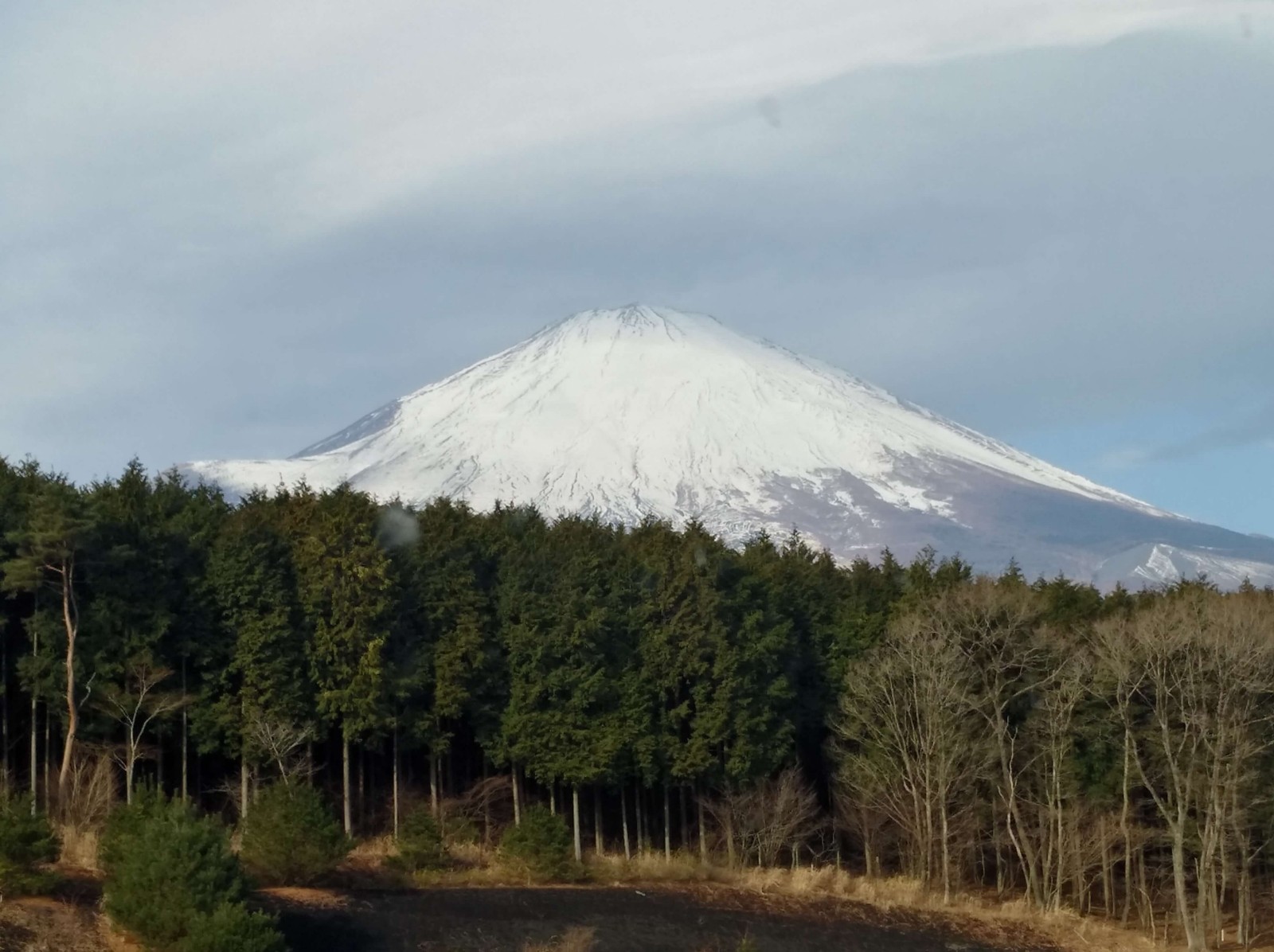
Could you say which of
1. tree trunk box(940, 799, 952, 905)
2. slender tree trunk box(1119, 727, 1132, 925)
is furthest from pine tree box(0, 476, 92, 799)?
slender tree trunk box(1119, 727, 1132, 925)

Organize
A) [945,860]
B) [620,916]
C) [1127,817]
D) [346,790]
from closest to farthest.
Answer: [620,916], [346,790], [945,860], [1127,817]

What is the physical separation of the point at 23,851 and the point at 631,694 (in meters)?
20.1

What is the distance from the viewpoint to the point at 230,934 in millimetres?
23031

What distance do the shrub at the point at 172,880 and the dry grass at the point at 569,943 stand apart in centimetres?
580

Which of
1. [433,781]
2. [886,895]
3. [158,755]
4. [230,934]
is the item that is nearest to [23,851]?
[230,934]

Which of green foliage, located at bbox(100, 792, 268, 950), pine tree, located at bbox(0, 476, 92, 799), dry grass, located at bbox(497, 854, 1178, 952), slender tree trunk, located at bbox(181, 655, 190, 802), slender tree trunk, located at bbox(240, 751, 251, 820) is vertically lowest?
dry grass, located at bbox(497, 854, 1178, 952)

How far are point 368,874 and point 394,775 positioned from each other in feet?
21.6

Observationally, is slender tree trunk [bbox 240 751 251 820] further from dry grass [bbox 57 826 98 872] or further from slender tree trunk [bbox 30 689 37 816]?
dry grass [bbox 57 826 98 872]

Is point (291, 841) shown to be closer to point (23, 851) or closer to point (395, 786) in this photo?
point (23, 851)

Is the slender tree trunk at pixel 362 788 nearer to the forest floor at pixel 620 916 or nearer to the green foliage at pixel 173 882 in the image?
the forest floor at pixel 620 916

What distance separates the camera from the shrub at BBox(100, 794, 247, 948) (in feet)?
79.0

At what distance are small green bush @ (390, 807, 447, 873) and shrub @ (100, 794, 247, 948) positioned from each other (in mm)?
8854

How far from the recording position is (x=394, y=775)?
39.6 metres

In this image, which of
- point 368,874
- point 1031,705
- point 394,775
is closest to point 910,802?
point 1031,705
